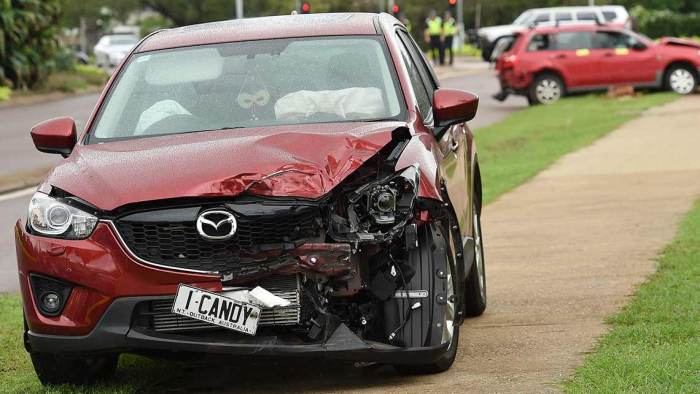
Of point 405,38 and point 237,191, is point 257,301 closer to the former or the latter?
point 237,191

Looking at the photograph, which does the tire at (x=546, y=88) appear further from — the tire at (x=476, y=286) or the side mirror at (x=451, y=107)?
the side mirror at (x=451, y=107)

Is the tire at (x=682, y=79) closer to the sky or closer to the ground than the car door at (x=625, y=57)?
closer to the ground

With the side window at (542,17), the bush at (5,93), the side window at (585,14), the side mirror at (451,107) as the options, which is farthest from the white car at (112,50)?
the side mirror at (451,107)

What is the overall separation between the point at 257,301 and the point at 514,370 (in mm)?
1331

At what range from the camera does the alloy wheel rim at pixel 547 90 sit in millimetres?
34719

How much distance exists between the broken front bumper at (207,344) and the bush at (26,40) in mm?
31614

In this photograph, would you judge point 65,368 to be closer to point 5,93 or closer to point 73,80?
point 5,93

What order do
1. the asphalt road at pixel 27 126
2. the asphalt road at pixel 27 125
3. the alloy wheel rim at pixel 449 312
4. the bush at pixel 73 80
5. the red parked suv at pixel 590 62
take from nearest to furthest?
the alloy wheel rim at pixel 449 312 → the asphalt road at pixel 27 126 → the asphalt road at pixel 27 125 → the red parked suv at pixel 590 62 → the bush at pixel 73 80

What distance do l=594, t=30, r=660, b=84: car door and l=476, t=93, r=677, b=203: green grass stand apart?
527 millimetres

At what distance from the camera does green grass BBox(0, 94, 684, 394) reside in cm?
730

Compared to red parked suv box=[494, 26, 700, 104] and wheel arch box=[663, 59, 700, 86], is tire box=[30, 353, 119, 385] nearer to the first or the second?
red parked suv box=[494, 26, 700, 104]

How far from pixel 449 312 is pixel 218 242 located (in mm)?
1122

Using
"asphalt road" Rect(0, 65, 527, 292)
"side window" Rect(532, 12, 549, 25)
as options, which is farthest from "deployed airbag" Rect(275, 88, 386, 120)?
"side window" Rect(532, 12, 549, 25)

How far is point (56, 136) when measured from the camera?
A: 296 inches
